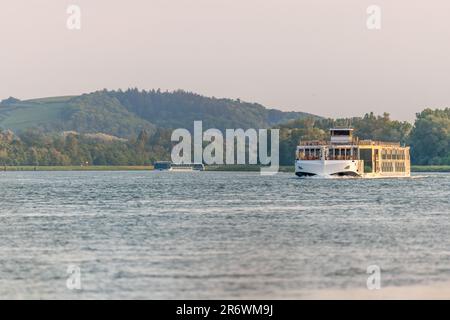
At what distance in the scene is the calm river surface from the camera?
47844mm

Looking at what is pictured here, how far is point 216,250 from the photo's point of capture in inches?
2448

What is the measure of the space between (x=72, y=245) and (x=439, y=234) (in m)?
25.4

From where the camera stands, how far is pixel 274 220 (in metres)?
88.4

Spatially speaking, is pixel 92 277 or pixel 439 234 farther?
pixel 439 234

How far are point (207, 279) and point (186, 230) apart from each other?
91.6 feet

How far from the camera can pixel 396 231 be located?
252ft

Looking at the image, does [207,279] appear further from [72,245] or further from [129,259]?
[72,245]

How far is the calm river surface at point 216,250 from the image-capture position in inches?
1884
